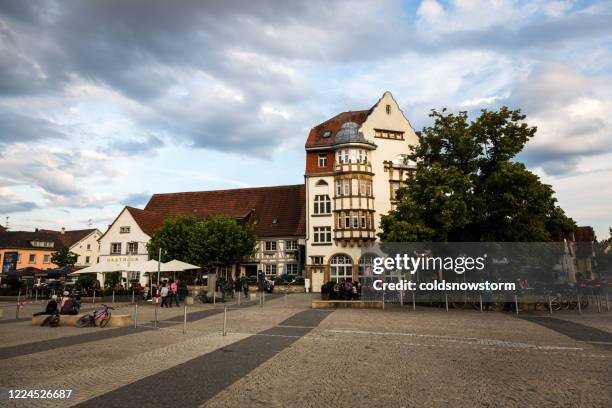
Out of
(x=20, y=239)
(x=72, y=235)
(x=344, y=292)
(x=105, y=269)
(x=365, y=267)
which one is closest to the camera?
(x=344, y=292)

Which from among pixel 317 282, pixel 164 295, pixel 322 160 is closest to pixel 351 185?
pixel 322 160

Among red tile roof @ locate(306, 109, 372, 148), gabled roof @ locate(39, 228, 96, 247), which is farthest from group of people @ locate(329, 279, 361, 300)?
gabled roof @ locate(39, 228, 96, 247)

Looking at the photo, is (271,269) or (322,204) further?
(271,269)

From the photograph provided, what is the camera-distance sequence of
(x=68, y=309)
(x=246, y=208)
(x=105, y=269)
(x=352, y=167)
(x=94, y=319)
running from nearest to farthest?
(x=94, y=319)
(x=68, y=309)
(x=105, y=269)
(x=352, y=167)
(x=246, y=208)

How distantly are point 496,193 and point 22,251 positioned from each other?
8394 cm

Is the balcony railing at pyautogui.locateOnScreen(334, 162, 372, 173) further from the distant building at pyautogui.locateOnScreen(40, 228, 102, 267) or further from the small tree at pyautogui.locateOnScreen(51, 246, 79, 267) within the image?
the distant building at pyautogui.locateOnScreen(40, 228, 102, 267)

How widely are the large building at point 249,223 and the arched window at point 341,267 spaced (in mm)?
5113

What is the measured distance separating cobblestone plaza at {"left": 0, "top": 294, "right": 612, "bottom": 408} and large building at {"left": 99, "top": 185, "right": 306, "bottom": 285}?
106 feet

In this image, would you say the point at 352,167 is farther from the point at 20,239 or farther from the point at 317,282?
the point at 20,239

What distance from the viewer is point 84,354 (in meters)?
11.4

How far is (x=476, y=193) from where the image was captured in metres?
28.7

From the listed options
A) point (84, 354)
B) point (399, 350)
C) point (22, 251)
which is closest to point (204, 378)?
point (84, 354)

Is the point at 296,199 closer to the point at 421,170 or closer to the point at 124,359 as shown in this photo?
the point at 421,170

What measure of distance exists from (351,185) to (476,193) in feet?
59.1
